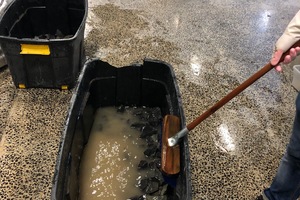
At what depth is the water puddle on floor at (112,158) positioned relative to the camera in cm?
126

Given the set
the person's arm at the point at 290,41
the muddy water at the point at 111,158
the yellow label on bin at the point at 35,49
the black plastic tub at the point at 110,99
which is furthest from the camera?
the yellow label on bin at the point at 35,49

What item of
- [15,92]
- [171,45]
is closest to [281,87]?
[171,45]

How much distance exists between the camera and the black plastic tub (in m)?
1.07

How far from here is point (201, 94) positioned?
1.77 m

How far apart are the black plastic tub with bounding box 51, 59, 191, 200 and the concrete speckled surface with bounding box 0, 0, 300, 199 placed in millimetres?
153

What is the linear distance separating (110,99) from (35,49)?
46 cm

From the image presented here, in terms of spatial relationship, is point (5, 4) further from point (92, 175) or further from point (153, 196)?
point (153, 196)

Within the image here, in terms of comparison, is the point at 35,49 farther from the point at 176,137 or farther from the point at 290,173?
the point at 290,173

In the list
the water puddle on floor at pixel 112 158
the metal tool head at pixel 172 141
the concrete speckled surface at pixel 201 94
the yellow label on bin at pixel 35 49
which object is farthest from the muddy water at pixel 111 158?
the yellow label on bin at pixel 35 49

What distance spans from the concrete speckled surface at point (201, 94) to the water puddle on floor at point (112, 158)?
16 centimetres

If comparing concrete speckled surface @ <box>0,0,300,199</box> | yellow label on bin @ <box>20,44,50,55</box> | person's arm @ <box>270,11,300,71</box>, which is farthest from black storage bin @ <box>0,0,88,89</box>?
person's arm @ <box>270,11,300,71</box>

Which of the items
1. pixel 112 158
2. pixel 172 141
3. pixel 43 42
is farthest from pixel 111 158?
pixel 43 42

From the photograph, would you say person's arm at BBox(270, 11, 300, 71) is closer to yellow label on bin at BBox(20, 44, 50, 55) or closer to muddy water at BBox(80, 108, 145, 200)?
muddy water at BBox(80, 108, 145, 200)

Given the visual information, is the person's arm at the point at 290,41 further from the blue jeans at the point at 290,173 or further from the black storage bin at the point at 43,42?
the black storage bin at the point at 43,42
